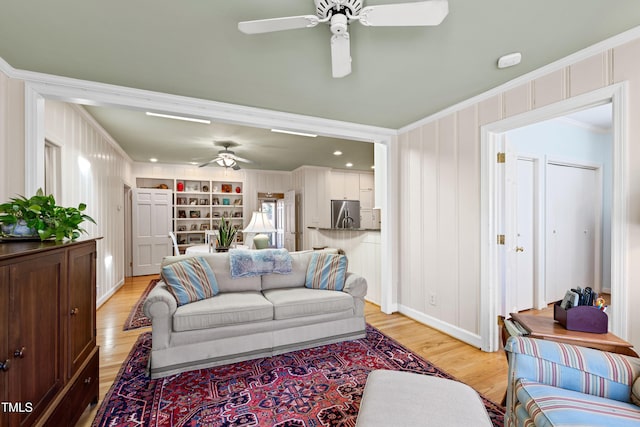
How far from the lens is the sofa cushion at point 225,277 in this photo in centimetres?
287

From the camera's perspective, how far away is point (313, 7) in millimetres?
1619

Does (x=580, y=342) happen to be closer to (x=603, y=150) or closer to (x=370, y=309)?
(x=370, y=309)

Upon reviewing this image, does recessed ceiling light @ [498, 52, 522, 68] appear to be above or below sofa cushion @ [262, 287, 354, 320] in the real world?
above

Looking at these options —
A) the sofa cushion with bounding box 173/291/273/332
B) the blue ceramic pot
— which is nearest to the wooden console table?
the sofa cushion with bounding box 173/291/273/332

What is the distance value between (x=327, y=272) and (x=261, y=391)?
1318mm

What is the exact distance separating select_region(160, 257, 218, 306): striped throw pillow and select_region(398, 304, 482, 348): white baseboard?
7.53 ft

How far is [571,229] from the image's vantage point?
3.99 metres

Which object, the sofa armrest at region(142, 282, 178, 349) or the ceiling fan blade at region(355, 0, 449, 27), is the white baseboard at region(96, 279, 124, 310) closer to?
the sofa armrest at region(142, 282, 178, 349)

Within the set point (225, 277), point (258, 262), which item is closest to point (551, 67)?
point (258, 262)

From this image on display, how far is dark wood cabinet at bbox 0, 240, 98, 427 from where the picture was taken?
1111 millimetres

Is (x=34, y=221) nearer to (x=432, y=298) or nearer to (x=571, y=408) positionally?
(x=571, y=408)

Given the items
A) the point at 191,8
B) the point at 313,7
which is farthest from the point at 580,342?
the point at 191,8

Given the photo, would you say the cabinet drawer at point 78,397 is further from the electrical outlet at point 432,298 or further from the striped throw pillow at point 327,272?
the electrical outlet at point 432,298

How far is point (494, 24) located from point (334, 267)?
236 cm
